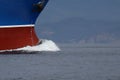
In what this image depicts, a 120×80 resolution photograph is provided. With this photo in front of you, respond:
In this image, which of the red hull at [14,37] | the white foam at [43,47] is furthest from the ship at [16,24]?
the white foam at [43,47]

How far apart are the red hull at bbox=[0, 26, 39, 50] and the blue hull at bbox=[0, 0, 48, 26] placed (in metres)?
0.50

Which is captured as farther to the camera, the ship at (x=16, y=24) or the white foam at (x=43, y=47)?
the white foam at (x=43, y=47)

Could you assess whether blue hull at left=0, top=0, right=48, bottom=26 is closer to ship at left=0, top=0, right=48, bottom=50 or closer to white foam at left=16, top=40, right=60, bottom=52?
ship at left=0, top=0, right=48, bottom=50

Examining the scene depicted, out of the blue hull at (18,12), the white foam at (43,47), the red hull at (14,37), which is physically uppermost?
the blue hull at (18,12)

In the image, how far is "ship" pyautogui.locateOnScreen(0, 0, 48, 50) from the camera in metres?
44.8

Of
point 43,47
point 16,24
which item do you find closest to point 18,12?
point 16,24

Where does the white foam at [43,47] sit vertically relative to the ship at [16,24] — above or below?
below

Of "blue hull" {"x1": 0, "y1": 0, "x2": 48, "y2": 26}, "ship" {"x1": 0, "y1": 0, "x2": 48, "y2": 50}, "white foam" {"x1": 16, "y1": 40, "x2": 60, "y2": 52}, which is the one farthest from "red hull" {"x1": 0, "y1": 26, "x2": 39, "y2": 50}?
"blue hull" {"x1": 0, "y1": 0, "x2": 48, "y2": 26}

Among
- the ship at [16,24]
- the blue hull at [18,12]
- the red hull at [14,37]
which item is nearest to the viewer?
the blue hull at [18,12]

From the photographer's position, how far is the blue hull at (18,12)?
146 feet

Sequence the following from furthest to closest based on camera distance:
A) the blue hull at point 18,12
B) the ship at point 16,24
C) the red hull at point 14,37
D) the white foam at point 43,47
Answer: the white foam at point 43,47 → the red hull at point 14,37 → the ship at point 16,24 → the blue hull at point 18,12

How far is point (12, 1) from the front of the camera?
44.9 m

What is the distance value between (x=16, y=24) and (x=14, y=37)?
3.36ft

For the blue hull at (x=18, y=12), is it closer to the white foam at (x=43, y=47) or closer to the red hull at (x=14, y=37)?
the red hull at (x=14, y=37)
